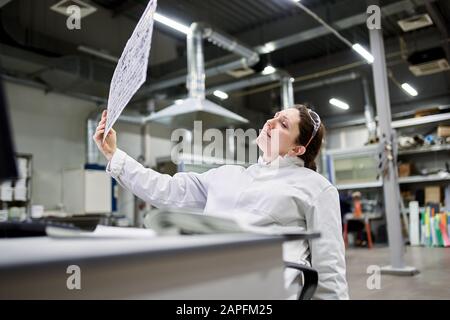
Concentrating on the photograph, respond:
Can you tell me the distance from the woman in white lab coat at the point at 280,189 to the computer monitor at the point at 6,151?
63cm

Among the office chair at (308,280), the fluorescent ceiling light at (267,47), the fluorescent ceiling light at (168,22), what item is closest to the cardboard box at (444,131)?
the fluorescent ceiling light at (267,47)

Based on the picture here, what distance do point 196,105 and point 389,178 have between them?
2.40 m

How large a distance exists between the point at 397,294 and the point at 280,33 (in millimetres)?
5612

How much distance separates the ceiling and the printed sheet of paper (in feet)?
17.2

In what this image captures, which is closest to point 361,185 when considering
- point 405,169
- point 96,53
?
point 405,169

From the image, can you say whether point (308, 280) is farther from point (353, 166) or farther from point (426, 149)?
point (353, 166)

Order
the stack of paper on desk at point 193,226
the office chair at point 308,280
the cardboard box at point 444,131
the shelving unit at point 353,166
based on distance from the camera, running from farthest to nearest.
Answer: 1. the shelving unit at point 353,166
2. the cardboard box at point 444,131
3. the office chair at point 308,280
4. the stack of paper on desk at point 193,226

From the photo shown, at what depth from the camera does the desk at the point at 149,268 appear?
0.46 metres

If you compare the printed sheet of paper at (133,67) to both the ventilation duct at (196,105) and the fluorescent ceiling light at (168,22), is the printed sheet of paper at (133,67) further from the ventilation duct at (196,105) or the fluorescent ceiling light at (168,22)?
the fluorescent ceiling light at (168,22)

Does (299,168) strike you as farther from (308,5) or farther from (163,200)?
(308,5)

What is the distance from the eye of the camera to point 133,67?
871mm

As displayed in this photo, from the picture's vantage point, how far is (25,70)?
6.38 meters

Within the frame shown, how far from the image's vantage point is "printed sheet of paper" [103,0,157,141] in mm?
794
